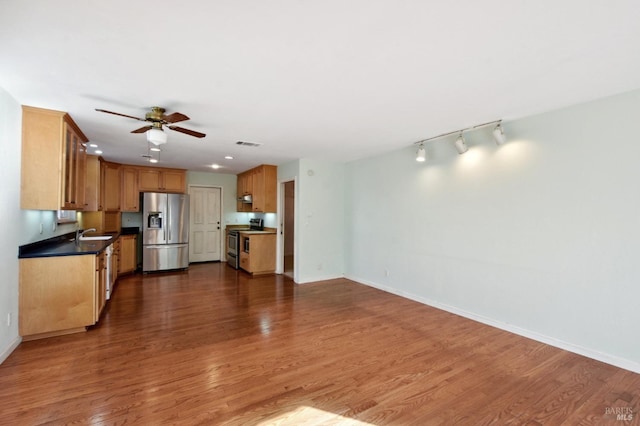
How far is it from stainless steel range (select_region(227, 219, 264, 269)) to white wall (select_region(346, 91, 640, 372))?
12.5 feet

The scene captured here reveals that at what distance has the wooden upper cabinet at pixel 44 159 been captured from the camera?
2.89 meters

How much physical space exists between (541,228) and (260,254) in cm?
487

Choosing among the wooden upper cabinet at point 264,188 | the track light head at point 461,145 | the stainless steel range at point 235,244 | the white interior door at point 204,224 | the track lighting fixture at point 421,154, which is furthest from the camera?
the white interior door at point 204,224

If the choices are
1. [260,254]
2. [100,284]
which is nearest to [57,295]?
[100,284]

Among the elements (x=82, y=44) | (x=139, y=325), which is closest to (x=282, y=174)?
(x=139, y=325)

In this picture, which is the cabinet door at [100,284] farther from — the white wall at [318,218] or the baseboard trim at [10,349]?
the white wall at [318,218]

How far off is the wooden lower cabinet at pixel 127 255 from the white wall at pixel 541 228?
18.4 ft

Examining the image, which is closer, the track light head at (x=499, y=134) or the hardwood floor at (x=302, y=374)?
the hardwood floor at (x=302, y=374)

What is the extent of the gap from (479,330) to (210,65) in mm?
3883

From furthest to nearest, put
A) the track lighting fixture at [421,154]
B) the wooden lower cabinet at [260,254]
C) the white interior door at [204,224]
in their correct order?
the white interior door at [204,224]
the wooden lower cabinet at [260,254]
the track lighting fixture at [421,154]

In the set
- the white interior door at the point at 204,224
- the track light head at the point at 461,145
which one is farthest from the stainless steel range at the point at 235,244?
the track light head at the point at 461,145

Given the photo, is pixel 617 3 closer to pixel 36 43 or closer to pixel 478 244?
pixel 478 244

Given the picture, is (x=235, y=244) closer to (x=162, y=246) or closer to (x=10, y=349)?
(x=162, y=246)

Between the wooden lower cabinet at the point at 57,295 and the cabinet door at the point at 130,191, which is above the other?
the cabinet door at the point at 130,191
